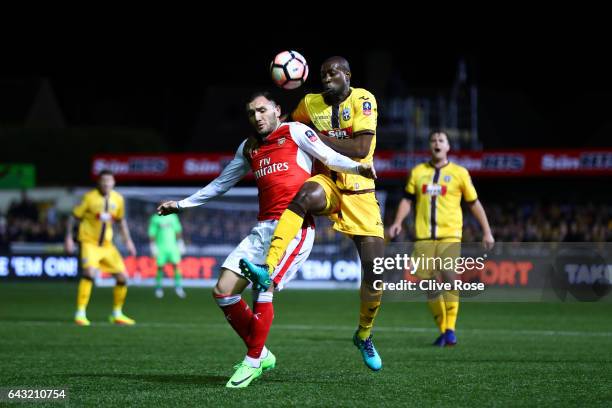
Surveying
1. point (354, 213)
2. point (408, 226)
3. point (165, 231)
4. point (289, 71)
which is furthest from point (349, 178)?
point (408, 226)

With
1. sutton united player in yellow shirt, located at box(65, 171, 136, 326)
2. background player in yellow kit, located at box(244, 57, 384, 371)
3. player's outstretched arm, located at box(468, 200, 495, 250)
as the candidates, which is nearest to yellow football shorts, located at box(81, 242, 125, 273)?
sutton united player in yellow shirt, located at box(65, 171, 136, 326)

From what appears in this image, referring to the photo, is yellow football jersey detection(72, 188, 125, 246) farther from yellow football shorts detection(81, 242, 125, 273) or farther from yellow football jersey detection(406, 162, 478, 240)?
yellow football jersey detection(406, 162, 478, 240)

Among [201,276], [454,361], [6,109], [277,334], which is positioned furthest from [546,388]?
[6,109]

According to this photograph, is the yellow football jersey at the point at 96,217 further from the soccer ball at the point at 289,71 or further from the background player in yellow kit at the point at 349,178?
the soccer ball at the point at 289,71

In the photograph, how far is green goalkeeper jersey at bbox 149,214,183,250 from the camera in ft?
73.7

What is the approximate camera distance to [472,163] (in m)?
30.5

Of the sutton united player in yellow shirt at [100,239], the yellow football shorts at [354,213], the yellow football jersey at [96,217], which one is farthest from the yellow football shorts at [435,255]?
the yellow football jersey at [96,217]

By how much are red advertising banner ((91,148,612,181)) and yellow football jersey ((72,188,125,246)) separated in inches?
622

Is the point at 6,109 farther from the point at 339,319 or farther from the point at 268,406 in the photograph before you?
the point at 268,406

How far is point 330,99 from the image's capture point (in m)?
8.16

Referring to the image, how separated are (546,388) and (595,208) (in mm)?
22224

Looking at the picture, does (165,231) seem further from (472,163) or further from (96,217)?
(472,163)

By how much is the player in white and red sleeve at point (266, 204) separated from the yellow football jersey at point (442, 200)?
154 inches

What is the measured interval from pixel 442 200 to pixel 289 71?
13.2 feet
